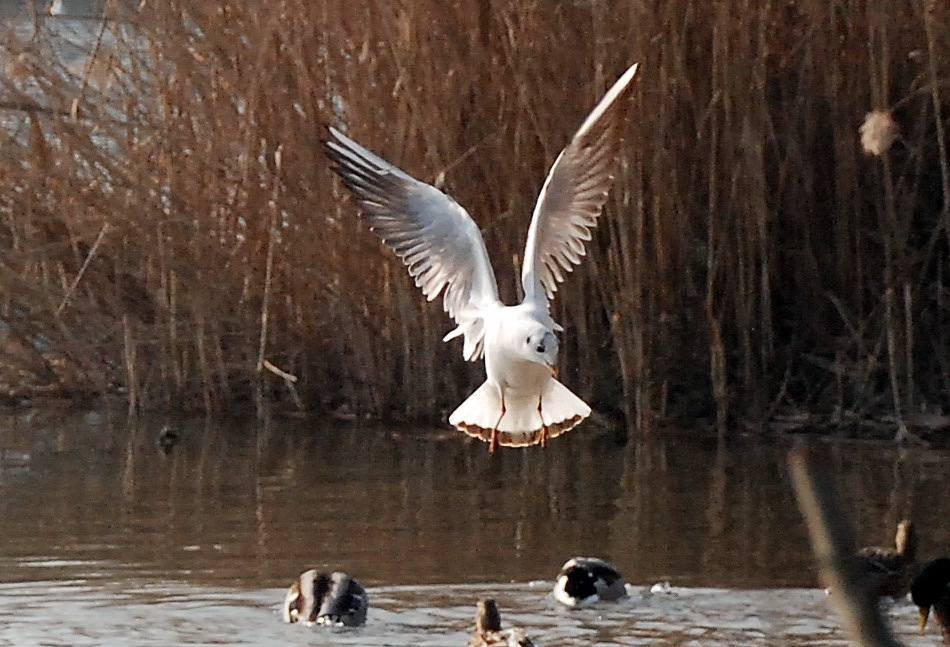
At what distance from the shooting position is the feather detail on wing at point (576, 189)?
752 cm

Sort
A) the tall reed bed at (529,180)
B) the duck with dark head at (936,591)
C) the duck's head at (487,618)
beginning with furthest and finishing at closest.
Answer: the tall reed bed at (529,180)
the duck with dark head at (936,591)
the duck's head at (487,618)

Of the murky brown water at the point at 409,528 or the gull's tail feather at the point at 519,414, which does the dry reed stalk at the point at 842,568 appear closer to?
the murky brown water at the point at 409,528

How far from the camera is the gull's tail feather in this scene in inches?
302

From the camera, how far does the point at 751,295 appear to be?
32.7 feet

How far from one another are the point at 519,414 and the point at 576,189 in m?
1.08

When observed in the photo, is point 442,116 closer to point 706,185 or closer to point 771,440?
point 706,185

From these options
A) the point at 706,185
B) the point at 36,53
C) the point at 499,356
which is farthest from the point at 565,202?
the point at 36,53

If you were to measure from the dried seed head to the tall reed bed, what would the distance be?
16.4 inches

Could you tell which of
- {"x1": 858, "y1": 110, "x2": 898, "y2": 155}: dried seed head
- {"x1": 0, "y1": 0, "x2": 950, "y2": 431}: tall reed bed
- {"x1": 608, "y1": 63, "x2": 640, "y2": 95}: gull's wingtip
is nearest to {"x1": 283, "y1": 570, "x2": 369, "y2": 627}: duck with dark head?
{"x1": 608, "y1": 63, "x2": 640, "y2": 95}: gull's wingtip

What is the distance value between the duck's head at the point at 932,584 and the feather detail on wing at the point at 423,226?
267 centimetres

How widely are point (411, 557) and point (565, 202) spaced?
5.95ft

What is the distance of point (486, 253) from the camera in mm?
7809

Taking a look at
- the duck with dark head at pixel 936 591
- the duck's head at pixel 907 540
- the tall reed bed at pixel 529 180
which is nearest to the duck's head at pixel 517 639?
the duck with dark head at pixel 936 591

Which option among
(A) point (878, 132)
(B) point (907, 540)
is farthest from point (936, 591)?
(A) point (878, 132)
